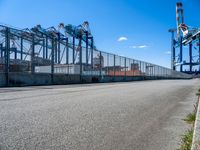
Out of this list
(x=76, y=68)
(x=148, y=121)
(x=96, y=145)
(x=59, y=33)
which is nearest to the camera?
(x=96, y=145)

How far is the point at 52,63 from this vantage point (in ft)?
65.9

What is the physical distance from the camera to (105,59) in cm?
3064

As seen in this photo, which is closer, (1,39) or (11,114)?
(11,114)

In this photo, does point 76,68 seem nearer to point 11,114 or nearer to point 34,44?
point 34,44

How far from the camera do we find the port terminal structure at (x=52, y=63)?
16141 millimetres

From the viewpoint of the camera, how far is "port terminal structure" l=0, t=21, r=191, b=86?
16141 millimetres

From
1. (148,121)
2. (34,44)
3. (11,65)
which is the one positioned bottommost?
(148,121)

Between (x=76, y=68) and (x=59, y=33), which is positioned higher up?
(x=59, y=33)

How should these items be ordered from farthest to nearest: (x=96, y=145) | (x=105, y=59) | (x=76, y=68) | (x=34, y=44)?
(x=105, y=59) → (x=76, y=68) → (x=34, y=44) → (x=96, y=145)

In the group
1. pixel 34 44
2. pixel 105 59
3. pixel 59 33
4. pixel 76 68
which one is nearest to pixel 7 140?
pixel 34 44

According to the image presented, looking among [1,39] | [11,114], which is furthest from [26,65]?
[11,114]

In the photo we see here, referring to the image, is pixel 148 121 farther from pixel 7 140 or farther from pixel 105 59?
pixel 105 59

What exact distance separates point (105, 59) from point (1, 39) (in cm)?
1570

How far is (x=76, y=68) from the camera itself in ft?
78.6
